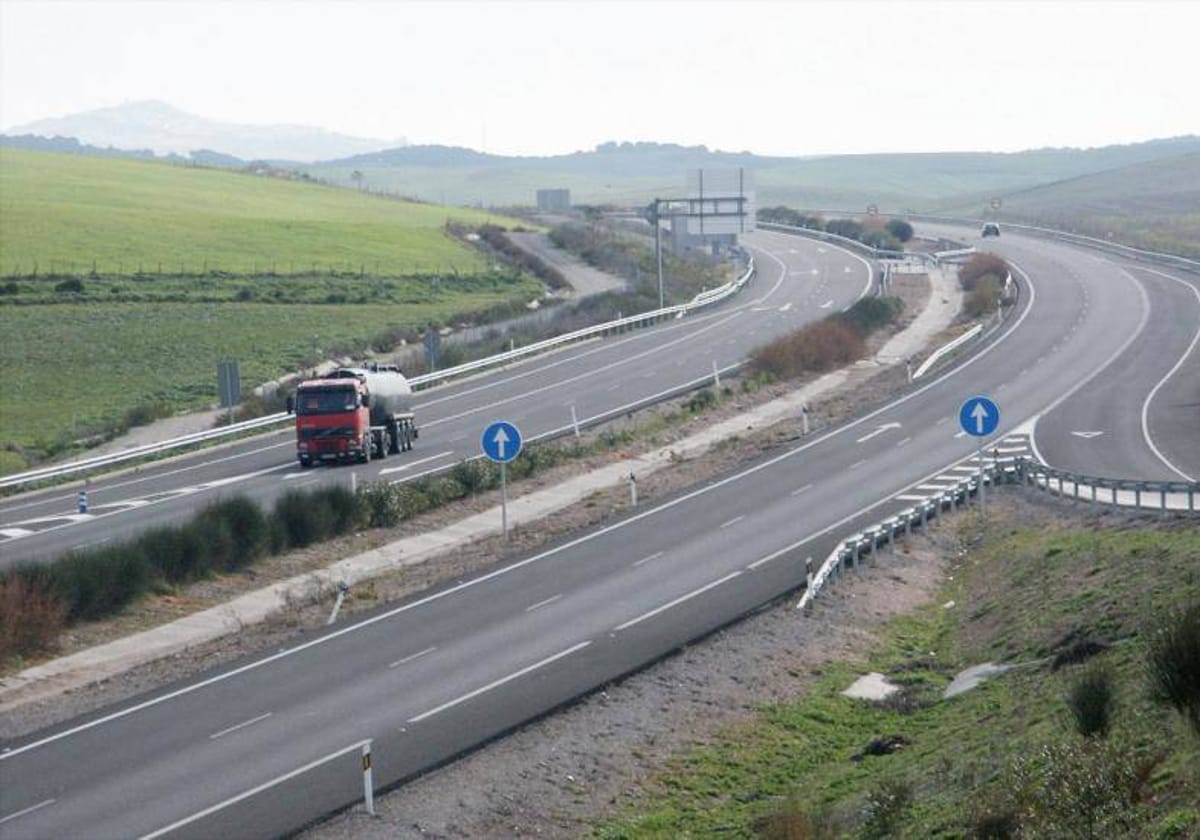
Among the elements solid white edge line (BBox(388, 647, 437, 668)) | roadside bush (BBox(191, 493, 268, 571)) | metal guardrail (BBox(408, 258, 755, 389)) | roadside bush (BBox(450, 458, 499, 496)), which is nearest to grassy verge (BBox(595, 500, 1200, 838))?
solid white edge line (BBox(388, 647, 437, 668))

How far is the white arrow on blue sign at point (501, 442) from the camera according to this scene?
3256cm

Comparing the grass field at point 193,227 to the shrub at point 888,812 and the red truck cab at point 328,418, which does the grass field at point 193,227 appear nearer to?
the red truck cab at point 328,418

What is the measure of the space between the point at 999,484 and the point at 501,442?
11920mm

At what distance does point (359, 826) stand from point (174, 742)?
4302 millimetres

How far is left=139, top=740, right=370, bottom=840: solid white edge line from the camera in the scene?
1639 centimetres

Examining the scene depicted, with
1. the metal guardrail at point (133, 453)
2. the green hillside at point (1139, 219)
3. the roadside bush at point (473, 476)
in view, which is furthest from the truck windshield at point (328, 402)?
the green hillside at point (1139, 219)

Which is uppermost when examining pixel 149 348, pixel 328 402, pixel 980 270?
pixel 328 402

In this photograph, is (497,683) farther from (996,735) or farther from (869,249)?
(869,249)

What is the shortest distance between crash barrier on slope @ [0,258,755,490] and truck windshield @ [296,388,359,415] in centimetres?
548

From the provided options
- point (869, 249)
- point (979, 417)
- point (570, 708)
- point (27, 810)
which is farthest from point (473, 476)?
point (869, 249)

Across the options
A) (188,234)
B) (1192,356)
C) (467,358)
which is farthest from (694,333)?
(188,234)

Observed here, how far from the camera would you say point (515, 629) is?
2583 cm

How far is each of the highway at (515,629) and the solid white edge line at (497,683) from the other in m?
0.05

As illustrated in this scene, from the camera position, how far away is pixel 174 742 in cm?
1966
